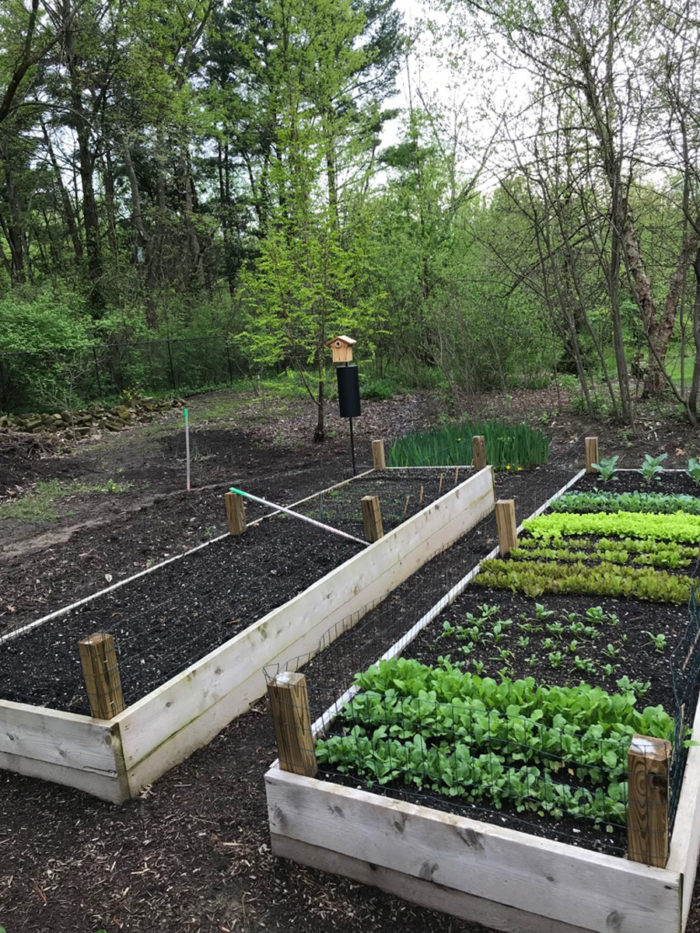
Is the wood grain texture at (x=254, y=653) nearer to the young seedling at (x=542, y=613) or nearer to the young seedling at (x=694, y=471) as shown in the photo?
the young seedling at (x=542, y=613)

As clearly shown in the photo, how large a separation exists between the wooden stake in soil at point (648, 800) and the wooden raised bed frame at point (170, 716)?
1.72 meters

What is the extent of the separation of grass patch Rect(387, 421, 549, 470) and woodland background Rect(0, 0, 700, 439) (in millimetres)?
1560

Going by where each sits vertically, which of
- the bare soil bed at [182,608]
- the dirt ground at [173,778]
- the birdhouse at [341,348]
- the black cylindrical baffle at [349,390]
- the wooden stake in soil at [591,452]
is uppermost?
the birdhouse at [341,348]

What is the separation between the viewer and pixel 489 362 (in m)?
9.45

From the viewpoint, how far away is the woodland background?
263 inches

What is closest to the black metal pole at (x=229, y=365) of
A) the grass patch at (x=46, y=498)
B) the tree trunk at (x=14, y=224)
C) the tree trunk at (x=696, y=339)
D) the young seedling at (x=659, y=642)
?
the tree trunk at (x=14, y=224)

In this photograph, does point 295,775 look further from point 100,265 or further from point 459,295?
point 100,265

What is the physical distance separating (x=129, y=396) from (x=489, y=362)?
7484mm

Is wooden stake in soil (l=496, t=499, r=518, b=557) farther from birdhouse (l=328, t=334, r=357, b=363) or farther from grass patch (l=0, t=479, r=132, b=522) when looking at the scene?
grass patch (l=0, t=479, r=132, b=522)

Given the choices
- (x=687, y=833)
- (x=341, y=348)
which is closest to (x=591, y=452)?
(x=341, y=348)

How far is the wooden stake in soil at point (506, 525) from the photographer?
4203 mm

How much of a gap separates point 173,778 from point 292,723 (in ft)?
2.61

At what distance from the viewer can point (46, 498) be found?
697 centimetres

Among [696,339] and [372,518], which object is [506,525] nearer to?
[372,518]
